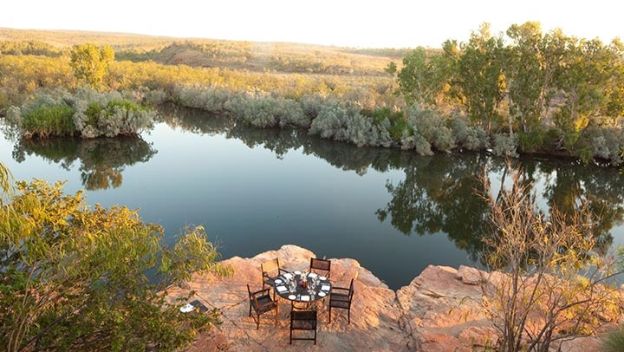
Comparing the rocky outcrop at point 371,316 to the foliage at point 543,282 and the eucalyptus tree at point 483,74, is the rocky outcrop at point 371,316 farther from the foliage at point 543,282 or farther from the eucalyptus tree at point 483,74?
the eucalyptus tree at point 483,74

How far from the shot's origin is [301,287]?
11789mm

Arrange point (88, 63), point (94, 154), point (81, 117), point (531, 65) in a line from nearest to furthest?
1. point (94, 154)
2. point (531, 65)
3. point (81, 117)
4. point (88, 63)

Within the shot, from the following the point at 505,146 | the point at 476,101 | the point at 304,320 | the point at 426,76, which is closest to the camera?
the point at 304,320

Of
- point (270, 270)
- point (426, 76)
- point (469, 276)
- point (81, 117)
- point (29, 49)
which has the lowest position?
point (469, 276)

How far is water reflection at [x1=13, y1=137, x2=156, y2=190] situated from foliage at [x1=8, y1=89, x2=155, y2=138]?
2.38 ft

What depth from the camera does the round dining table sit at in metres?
11.4

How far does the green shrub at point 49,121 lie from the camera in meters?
31.7

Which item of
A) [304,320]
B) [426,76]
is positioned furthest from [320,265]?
[426,76]

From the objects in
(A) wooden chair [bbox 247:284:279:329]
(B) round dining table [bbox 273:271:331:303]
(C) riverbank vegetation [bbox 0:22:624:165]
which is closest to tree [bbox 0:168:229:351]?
(A) wooden chair [bbox 247:284:279:329]

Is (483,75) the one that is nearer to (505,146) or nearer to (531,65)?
(531,65)

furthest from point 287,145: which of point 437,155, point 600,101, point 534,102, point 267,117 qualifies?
point 600,101

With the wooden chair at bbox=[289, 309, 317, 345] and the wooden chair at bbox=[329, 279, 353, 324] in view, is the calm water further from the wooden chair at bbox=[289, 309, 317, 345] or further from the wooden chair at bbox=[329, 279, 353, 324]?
the wooden chair at bbox=[289, 309, 317, 345]

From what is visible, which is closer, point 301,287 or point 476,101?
point 301,287

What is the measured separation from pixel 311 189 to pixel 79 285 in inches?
741
